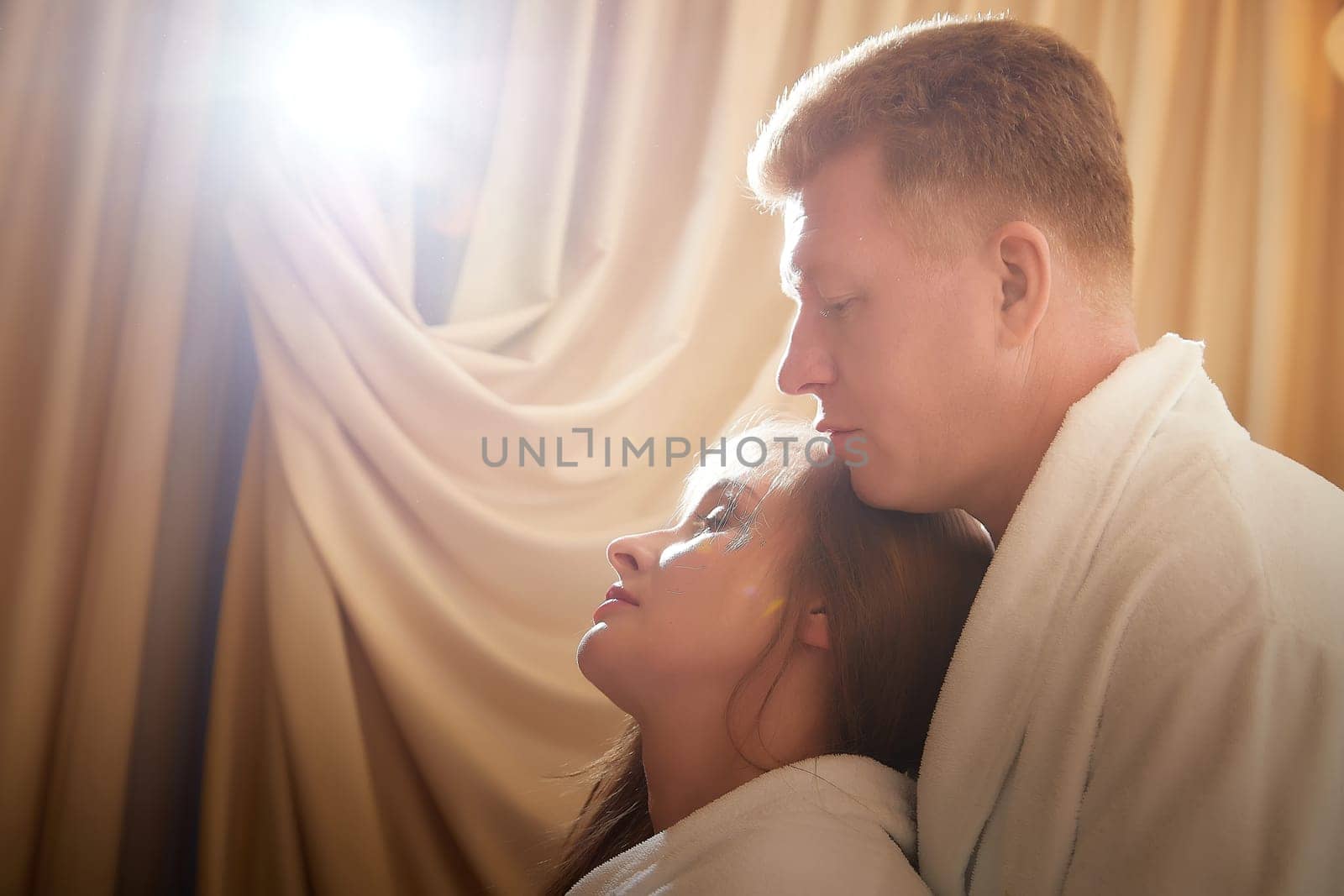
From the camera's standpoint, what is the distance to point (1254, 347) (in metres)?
1.55

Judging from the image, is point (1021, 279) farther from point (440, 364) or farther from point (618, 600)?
point (440, 364)

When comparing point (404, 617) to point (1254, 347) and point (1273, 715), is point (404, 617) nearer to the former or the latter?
point (1273, 715)

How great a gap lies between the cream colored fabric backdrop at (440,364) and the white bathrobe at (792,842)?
64 centimetres

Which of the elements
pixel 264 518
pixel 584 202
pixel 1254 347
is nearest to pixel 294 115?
pixel 584 202

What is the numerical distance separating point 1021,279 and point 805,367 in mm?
201

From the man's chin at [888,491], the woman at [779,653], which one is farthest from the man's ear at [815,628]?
the man's chin at [888,491]

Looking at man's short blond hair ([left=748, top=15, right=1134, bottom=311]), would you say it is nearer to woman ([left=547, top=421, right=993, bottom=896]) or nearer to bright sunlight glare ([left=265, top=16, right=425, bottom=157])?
woman ([left=547, top=421, right=993, bottom=896])

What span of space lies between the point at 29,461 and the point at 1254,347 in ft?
6.40

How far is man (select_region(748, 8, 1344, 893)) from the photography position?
1.74 ft

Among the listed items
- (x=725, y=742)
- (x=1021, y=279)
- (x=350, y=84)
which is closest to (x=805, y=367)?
(x=1021, y=279)

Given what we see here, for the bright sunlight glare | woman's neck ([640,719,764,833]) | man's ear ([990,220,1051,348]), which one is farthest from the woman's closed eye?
the bright sunlight glare

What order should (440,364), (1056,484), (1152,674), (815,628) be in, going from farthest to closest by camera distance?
(440,364) < (815,628) < (1056,484) < (1152,674)

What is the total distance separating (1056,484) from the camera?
700 millimetres

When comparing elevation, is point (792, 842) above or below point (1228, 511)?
below
